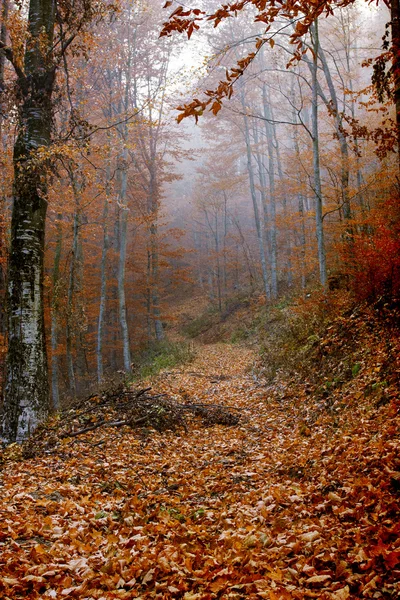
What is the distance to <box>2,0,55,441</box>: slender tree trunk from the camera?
210 inches

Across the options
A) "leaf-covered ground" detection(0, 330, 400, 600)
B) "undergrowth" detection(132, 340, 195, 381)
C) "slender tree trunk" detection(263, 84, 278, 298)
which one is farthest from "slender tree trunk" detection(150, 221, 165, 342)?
"leaf-covered ground" detection(0, 330, 400, 600)

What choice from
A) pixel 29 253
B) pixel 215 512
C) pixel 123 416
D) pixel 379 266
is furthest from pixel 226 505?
pixel 379 266

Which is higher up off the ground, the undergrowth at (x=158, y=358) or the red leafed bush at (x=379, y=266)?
the red leafed bush at (x=379, y=266)

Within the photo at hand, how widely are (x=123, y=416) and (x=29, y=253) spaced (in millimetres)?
2915

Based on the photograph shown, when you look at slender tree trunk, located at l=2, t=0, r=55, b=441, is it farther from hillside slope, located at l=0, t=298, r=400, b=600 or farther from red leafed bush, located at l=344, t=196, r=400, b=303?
red leafed bush, located at l=344, t=196, r=400, b=303

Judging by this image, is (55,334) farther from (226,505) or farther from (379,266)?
(226,505)

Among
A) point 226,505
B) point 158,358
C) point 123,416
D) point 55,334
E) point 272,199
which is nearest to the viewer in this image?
point 226,505

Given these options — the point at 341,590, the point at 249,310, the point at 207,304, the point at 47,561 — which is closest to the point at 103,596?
the point at 47,561

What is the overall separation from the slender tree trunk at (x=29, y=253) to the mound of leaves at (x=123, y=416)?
368 mm

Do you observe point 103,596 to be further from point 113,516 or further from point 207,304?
point 207,304

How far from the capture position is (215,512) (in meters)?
3.58

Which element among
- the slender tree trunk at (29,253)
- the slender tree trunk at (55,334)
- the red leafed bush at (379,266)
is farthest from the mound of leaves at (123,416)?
the slender tree trunk at (55,334)

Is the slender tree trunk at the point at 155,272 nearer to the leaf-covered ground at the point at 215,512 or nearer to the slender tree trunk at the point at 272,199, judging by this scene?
the slender tree trunk at the point at 272,199

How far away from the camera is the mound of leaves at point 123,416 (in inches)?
207
